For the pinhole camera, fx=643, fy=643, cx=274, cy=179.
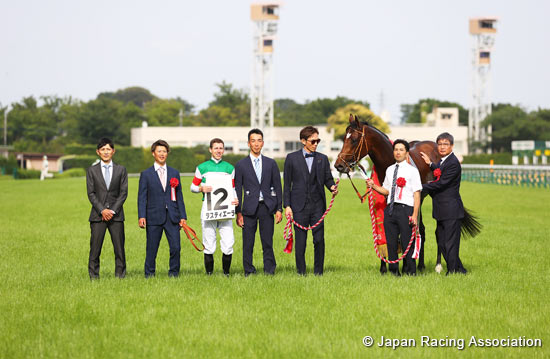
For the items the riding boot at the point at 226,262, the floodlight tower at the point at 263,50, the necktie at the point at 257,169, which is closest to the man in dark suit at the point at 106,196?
the riding boot at the point at 226,262

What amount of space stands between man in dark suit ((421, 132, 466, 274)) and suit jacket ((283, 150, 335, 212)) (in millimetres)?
1593

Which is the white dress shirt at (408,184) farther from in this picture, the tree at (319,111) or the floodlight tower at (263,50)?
the tree at (319,111)

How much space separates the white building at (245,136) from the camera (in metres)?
86.4

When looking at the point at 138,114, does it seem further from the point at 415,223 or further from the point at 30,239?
the point at 415,223

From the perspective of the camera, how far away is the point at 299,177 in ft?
32.6

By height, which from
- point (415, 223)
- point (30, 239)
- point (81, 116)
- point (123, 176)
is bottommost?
point (30, 239)

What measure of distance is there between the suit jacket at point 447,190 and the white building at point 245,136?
248ft

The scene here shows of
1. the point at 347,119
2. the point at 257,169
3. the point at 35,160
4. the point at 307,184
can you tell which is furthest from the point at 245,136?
the point at 307,184

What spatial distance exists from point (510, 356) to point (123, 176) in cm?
608

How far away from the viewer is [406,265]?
411 inches

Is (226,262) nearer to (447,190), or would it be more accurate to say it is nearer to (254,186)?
(254,186)

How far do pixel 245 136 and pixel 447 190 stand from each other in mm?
78494

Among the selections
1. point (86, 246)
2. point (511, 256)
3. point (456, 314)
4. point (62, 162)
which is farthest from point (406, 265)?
point (62, 162)

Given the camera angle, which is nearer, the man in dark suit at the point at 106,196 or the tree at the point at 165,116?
the man in dark suit at the point at 106,196
